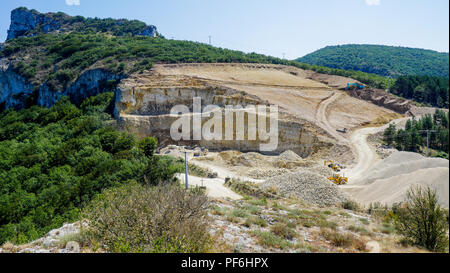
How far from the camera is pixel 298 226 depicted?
854cm

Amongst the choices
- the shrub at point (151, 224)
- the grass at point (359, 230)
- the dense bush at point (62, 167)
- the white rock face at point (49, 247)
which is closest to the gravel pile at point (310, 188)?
the grass at point (359, 230)

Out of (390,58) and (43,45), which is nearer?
(43,45)

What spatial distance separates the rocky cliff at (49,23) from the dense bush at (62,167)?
5960cm

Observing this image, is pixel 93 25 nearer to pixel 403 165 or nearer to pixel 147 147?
pixel 147 147

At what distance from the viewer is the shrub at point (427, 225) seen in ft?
17.8

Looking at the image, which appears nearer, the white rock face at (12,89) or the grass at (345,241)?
the grass at (345,241)

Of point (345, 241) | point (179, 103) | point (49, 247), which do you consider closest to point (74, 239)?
point (49, 247)

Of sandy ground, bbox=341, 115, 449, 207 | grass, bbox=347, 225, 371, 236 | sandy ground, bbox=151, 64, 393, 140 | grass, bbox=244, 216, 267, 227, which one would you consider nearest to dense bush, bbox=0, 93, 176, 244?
grass, bbox=244, 216, 267, 227

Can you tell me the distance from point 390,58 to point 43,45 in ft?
277

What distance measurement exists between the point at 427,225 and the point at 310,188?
31.6 ft

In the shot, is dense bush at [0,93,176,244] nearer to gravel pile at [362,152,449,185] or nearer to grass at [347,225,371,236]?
grass at [347,225,371,236]

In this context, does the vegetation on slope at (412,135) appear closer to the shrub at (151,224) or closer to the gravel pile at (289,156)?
the gravel pile at (289,156)
